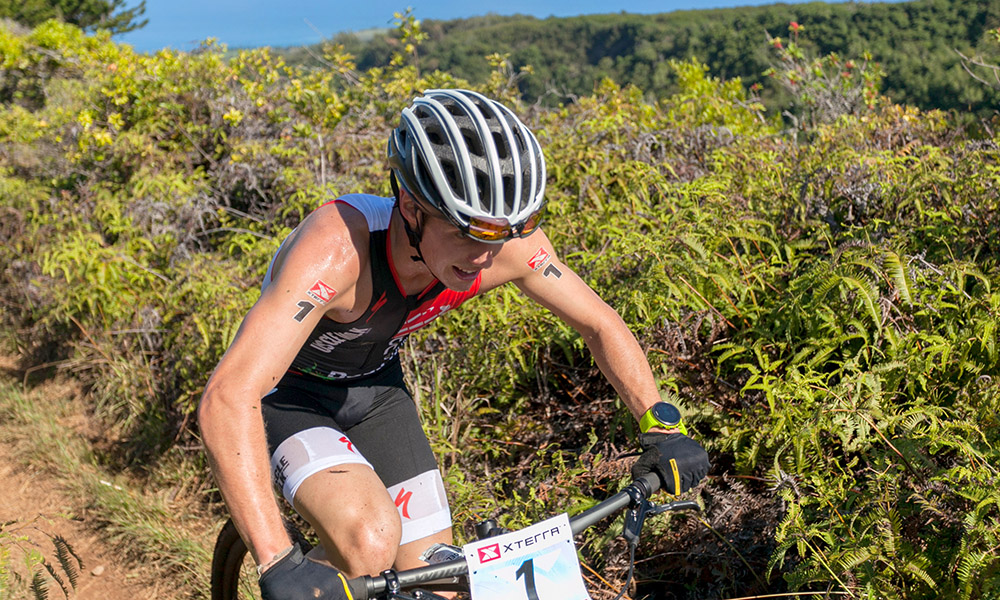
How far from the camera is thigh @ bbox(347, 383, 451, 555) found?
2.96m

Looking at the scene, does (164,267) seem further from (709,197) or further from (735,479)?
(735,479)

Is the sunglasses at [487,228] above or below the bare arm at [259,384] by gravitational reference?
above

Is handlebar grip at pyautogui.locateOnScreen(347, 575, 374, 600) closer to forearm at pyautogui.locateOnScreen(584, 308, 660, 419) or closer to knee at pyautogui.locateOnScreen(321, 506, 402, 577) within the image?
knee at pyautogui.locateOnScreen(321, 506, 402, 577)

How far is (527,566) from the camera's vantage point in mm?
1912

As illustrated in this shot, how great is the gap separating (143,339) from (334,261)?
13.2 feet

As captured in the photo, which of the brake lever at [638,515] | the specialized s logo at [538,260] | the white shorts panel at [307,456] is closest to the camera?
the brake lever at [638,515]

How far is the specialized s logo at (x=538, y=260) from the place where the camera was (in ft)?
9.30

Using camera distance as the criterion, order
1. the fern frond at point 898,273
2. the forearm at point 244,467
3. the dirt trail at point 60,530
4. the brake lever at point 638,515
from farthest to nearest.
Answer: the dirt trail at point 60,530
the fern frond at point 898,273
the brake lever at point 638,515
the forearm at point 244,467

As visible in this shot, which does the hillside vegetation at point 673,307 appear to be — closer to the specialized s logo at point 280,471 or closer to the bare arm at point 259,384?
the specialized s logo at point 280,471

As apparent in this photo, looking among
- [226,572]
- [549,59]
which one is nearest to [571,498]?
[226,572]

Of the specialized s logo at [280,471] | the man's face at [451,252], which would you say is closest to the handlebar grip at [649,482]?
the man's face at [451,252]

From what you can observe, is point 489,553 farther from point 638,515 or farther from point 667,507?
point 667,507

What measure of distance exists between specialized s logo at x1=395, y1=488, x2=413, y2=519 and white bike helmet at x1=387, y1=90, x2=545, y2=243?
1.25 m

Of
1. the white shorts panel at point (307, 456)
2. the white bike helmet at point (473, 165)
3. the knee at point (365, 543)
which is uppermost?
the white bike helmet at point (473, 165)
